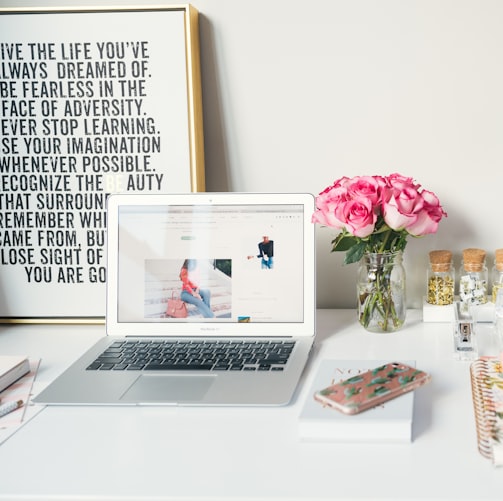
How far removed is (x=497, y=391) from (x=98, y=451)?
1.62 ft

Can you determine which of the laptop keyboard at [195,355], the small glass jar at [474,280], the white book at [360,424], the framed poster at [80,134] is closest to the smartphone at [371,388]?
the white book at [360,424]

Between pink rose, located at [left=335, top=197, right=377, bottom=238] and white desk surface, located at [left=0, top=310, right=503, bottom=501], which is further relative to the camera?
pink rose, located at [left=335, top=197, right=377, bottom=238]

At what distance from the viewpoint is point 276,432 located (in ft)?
2.79

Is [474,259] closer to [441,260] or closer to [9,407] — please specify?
[441,260]

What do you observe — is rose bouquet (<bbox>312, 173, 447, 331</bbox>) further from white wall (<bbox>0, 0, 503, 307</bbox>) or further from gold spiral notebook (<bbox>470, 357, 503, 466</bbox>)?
gold spiral notebook (<bbox>470, 357, 503, 466</bbox>)

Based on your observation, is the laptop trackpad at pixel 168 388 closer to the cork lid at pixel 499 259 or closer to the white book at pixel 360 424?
the white book at pixel 360 424

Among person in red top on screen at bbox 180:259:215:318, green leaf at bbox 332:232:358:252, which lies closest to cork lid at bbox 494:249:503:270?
green leaf at bbox 332:232:358:252

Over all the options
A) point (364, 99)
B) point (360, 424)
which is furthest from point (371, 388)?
point (364, 99)

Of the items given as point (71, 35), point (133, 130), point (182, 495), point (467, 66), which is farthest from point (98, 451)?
point (467, 66)

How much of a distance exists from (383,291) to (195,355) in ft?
1.14

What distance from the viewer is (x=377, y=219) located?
117 centimetres

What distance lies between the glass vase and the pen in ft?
1.92

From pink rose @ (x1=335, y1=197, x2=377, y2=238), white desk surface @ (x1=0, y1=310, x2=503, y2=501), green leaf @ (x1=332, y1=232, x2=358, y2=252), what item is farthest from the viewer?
green leaf @ (x1=332, y1=232, x2=358, y2=252)

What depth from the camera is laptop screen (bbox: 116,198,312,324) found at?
3.92ft
